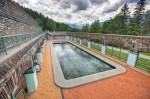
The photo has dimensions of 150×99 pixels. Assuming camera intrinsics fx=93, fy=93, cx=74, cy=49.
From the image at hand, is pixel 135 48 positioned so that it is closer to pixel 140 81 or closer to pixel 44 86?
pixel 140 81

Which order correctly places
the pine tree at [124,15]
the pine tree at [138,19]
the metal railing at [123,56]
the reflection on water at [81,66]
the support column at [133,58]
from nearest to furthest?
1. the support column at [133,58]
2. the metal railing at [123,56]
3. the reflection on water at [81,66]
4. the pine tree at [138,19]
5. the pine tree at [124,15]

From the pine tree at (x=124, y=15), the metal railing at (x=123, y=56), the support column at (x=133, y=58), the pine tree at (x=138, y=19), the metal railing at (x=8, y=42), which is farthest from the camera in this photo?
the pine tree at (x=124, y=15)

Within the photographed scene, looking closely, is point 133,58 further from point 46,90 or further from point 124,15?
point 124,15

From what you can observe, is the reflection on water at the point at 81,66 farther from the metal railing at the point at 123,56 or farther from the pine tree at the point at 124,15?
the pine tree at the point at 124,15

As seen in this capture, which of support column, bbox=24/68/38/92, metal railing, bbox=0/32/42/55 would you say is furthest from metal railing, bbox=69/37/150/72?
metal railing, bbox=0/32/42/55

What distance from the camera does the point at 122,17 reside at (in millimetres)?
31234

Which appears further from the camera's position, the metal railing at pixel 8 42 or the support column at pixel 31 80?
the support column at pixel 31 80

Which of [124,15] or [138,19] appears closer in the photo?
[138,19]

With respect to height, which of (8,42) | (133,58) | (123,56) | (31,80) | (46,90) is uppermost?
(8,42)

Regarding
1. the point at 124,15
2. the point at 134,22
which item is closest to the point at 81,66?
the point at 134,22

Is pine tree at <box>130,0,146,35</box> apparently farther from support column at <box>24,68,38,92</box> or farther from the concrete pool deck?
support column at <box>24,68,38,92</box>

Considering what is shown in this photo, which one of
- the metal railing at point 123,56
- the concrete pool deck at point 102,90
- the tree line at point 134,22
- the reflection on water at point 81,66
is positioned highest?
the tree line at point 134,22

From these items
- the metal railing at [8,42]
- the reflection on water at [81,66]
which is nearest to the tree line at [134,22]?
the reflection on water at [81,66]

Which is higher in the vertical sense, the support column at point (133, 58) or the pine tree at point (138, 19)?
the pine tree at point (138, 19)
